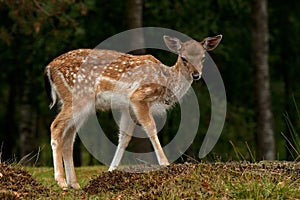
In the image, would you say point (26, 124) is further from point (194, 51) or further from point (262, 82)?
point (194, 51)

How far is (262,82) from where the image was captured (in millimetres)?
16078

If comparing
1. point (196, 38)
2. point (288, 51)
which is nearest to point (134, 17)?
point (196, 38)

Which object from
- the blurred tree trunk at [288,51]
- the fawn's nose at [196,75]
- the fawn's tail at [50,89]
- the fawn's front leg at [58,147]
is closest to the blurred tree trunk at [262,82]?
the blurred tree trunk at [288,51]

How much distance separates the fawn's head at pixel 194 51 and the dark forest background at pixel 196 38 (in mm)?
5303

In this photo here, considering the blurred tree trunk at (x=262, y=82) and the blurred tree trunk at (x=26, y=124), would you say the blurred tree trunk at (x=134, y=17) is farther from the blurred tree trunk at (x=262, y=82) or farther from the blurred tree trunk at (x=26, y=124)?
the blurred tree trunk at (x=26, y=124)

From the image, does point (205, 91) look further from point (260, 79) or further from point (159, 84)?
point (159, 84)

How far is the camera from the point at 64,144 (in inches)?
358

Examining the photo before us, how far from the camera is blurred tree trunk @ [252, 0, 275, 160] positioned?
16031 millimetres

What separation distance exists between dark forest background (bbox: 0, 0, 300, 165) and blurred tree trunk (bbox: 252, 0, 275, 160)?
0.02m

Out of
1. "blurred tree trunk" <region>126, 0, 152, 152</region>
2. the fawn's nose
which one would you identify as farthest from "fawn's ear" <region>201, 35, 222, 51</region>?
"blurred tree trunk" <region>126, 0, 152, 152</region>

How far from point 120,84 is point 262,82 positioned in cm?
726

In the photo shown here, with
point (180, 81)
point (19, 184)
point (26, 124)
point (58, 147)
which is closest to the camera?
point (19, 184)

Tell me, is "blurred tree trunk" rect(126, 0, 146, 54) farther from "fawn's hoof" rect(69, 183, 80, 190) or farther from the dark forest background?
"fawn's hoof" rect(69, 183, 80, 190)

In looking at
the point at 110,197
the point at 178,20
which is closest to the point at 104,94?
the point at 110,197
